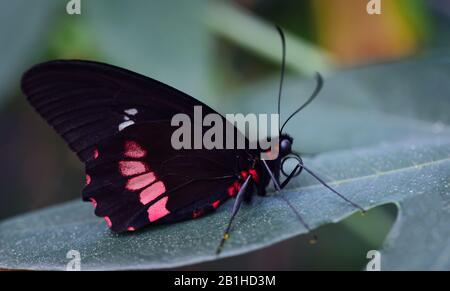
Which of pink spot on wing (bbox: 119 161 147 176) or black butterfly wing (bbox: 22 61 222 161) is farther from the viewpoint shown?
pink spot on wing (bbox: 119 161 147 176)

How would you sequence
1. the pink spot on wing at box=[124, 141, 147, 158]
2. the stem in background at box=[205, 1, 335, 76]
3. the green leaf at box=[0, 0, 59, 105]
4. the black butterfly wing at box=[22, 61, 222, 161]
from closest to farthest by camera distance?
the black butterfly wing at box=[22, 61, 222, 161] < the pink spot on wing at box=[124, 141, 147, 158] < the green leaf at box=[0, 0, 59, 105] < the stem in background at box=[205, 1, 335, 76]

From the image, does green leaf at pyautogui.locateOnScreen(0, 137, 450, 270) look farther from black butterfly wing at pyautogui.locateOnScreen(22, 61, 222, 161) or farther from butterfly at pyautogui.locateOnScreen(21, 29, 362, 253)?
black butterfly wing at pyautogui.locateOnScreen(22, 61, 222, 161)

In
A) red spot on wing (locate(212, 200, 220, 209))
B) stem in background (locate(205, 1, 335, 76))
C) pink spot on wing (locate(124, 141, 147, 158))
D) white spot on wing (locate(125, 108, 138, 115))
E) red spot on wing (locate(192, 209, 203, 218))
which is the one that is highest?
stem in background (locate(205, 1, 335, 76))

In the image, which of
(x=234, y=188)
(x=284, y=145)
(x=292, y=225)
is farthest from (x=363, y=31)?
(x=292, y=225)

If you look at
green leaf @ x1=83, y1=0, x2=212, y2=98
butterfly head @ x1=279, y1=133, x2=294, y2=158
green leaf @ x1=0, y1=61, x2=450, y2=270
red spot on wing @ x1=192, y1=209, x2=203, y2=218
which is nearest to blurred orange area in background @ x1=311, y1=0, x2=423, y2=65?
green leaf @ x1=0, y1=61, x2=450, y2=270

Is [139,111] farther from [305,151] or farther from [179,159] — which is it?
[305,151]

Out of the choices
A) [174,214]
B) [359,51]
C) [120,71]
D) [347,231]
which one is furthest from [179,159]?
[359,51]

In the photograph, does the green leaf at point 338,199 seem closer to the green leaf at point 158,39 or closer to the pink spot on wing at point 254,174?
the pink spot on wing at point 254,174
